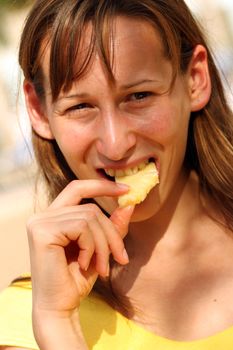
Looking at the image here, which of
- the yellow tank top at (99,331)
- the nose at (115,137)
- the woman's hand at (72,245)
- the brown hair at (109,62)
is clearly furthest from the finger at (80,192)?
the yellow tank top at (99,331)

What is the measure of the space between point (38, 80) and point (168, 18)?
0.50 m

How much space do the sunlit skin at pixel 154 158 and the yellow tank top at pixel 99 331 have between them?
62 mm

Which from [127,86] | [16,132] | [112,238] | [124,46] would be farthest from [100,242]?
[16,132]

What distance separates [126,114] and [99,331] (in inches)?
28.4

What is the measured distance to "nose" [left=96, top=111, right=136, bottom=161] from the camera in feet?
7.99

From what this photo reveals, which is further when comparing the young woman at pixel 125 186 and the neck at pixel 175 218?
the neck at pixel 175 218

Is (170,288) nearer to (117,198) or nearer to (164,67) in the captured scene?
(117,198)

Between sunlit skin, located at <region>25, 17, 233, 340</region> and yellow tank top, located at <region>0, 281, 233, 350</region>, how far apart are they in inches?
2.4

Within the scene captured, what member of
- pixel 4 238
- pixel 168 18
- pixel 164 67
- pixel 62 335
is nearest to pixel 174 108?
pixel 164 67

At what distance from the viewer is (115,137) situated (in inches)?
96.0

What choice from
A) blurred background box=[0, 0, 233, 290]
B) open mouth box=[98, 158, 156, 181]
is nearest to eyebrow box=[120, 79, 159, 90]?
open mouth box=[98, 158, 156, 181]

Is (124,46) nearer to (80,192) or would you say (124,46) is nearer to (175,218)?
(80,192)

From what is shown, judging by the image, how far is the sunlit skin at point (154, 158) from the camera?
2469mm

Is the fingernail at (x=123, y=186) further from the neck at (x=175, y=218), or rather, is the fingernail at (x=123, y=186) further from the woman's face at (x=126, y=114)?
the neck at (x=175, y=218)
